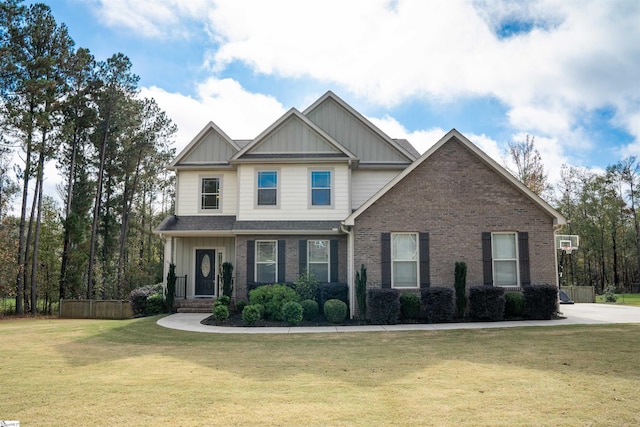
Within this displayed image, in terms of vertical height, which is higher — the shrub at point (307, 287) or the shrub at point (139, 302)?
the shrub at point (307, 287)

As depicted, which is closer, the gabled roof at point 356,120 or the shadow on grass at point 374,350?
the shadow on grass at point 374,350

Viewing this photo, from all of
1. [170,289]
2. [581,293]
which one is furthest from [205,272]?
[581,293]

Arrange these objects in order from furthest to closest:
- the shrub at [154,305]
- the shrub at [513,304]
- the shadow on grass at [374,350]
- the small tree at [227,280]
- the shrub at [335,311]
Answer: the shrub at [154,305]
the small tree at [227,280]
the shrub at [335,311]
the shrub at [513,304]
the shadow on grass at [374,350]

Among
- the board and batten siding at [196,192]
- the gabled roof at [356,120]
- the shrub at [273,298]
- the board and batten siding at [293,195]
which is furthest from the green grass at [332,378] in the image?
the gabled roof at [356,120]

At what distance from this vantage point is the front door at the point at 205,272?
20531mm

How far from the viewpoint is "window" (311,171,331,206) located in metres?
19.2

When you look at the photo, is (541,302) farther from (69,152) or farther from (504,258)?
(69,152)

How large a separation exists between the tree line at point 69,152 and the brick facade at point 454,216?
52.1 ft

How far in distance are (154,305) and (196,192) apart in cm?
509

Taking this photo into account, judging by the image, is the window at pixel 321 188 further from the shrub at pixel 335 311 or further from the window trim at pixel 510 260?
the window trim at pixel 510 260

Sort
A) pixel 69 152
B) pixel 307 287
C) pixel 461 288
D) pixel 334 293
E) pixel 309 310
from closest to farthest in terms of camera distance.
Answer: pixel 461 288 < pixel 309 310 < pixel 334 293 < pixel 307 287 < pixel 69 152

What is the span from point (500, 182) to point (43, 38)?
21.0m

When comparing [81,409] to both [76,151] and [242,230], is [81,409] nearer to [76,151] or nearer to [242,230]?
[242,230]

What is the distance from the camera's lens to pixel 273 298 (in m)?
15.7
